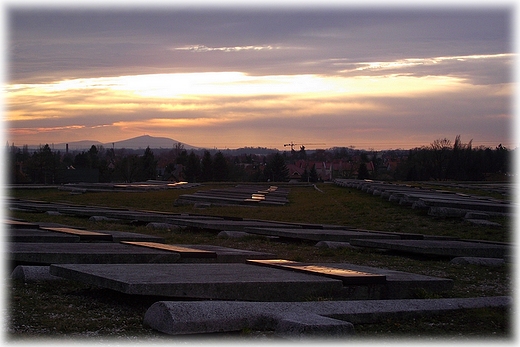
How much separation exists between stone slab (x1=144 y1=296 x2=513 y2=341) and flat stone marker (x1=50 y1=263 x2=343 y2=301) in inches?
20.7

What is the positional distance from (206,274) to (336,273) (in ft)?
4.76

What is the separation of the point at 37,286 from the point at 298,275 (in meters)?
2.75

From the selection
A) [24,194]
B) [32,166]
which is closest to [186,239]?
[24,194]

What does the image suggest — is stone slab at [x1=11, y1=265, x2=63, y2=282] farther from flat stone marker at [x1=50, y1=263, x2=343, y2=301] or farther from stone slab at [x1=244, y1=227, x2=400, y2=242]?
stone slab at [x1=244, y1=227, x2=400, y2=242]

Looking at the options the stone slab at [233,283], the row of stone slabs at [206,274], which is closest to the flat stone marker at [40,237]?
the row of stone slabs at [206,274]

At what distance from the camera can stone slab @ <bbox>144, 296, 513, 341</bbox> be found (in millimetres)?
5219

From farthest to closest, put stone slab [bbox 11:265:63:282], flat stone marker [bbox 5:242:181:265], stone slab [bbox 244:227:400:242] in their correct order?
stone slab [bbox 244:227:400:242] → flat stone marker [bbox 5:242:181:265] → stone slab [bbox 11:265:63:282]

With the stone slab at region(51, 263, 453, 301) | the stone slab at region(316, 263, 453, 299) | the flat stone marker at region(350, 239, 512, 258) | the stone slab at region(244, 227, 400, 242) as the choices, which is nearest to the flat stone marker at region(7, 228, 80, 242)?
the stone slab at region(51, 263, 453, 301)

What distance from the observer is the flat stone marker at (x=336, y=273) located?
7.06 m

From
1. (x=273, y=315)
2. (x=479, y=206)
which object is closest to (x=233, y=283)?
(x=273, y=315)

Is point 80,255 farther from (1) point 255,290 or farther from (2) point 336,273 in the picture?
(2) point 336,273

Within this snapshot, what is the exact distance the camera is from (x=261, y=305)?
5883 mm

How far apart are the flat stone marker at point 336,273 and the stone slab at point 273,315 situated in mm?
625

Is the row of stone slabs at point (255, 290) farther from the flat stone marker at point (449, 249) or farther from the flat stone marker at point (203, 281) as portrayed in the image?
the flat stone marker at point (449, 249)
